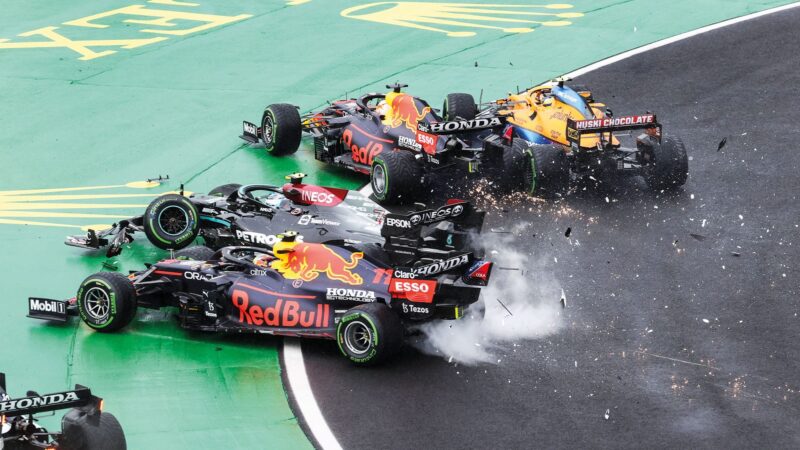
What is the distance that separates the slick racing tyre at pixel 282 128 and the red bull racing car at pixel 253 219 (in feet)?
13.9

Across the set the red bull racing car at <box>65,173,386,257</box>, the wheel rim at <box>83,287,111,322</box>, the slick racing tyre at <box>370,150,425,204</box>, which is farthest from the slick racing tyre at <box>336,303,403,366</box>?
the slick racing tyre at <box>370,150,425,204</box>

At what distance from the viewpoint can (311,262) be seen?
16703 millimetres

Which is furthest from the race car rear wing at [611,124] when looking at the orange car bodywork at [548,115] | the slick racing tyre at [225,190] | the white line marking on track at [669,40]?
the white line marking on track at [669,40]

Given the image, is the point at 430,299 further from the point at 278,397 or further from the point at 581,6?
the point at 581,6

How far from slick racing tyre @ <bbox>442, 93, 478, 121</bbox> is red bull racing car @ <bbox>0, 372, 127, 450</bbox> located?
12.9 m

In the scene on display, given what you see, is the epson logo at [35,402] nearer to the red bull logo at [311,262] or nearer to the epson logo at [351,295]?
the epson logo at [351,295]

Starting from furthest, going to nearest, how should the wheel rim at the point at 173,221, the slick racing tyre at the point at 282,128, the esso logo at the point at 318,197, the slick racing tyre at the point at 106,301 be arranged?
1. the slick racing tyre at the point at 282,128
2. the wheel rim at the point at 173,221
3. the esso logo at the point at 318,197
4. the slick racing tyre at the point at 106,301

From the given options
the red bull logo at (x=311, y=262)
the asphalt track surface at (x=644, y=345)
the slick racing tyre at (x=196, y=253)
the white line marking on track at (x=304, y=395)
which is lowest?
the white line marking on track at (x=304, y=395)

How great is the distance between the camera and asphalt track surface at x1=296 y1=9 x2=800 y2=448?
14.5 metres

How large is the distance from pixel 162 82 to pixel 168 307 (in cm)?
1232

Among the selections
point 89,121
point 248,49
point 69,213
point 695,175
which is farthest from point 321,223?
point 248,49

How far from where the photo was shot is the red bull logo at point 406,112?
22906mm

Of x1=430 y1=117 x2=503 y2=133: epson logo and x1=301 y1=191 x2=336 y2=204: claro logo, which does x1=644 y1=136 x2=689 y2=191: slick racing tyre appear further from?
x1=301 y1=191 x2=336 y2=204: claro logo

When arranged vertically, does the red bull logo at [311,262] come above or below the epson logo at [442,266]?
below
